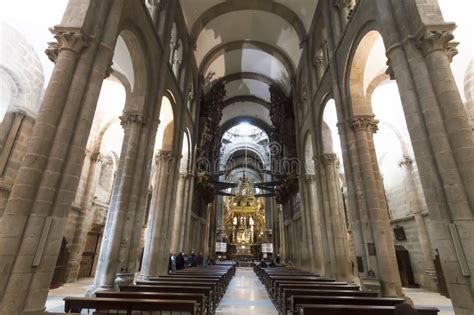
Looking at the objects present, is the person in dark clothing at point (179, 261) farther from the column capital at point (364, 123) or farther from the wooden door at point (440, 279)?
the wooden door at point (440, 279)

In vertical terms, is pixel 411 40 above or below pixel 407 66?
above

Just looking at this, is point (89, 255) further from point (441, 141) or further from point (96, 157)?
point (441, 141)

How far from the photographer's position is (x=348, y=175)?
863 centimetres

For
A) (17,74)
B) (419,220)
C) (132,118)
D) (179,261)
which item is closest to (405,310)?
(132,118)

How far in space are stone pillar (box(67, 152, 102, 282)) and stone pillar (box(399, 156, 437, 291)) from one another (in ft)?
55.0

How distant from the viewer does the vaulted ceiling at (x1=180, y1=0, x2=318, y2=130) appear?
15.4 meters

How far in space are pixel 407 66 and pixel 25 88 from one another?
12.7 metres

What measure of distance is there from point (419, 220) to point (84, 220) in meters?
16.9

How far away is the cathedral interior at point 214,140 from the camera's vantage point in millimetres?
4504

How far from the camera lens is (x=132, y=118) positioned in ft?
28.3

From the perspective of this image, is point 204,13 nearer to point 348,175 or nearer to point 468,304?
point 348,175

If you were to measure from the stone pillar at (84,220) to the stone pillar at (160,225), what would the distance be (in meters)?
4.52

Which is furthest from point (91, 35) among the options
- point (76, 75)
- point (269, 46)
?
point (269, 46)

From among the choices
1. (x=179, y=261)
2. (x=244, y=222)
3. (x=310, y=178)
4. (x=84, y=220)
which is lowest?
(x=179, y=261)
